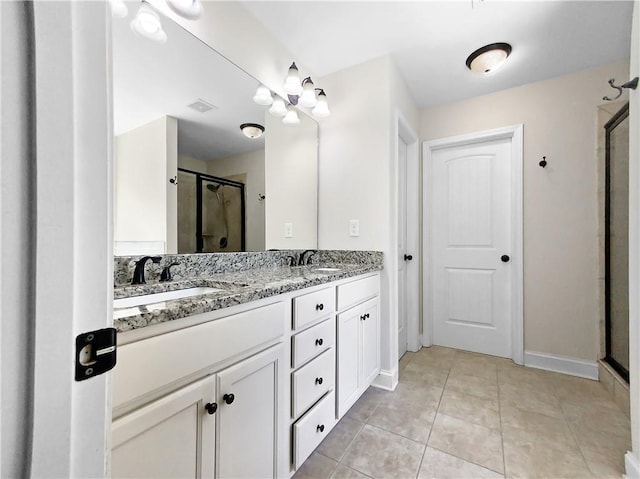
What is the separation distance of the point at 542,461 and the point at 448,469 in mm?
476

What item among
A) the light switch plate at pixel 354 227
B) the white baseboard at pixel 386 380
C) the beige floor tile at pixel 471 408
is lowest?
the beige floor tile at pixel 471 408

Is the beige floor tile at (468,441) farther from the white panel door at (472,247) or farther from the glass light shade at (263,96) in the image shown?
the glass light shade at (263,96)

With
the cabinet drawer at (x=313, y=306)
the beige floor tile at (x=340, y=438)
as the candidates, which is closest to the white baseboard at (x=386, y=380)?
the beige floor tile at (x=340, y=438)

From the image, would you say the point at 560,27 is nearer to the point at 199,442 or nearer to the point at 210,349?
the point at 210,349

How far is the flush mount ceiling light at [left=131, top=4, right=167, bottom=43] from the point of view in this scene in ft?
3.60

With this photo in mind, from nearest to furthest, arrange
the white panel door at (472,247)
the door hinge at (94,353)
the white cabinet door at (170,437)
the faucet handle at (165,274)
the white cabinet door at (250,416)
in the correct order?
1. the door hinge at (94,353)
2. the white cabinet door at (170,437)
3. the white cabinet door at (250,416)
4. the faucet handle at (165,274)
5. the white panel door at (472,247)

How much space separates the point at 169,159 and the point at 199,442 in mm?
1130

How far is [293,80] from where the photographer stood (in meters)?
1.71

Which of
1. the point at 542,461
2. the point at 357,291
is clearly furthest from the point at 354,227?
the point at 542,461

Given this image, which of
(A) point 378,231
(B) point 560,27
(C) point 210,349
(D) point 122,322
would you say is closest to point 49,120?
(D) point 122,322

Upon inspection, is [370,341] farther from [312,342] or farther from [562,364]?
[562,364]

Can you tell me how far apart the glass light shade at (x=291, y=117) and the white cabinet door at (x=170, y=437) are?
1.68 m

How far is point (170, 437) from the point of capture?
0.69 meters

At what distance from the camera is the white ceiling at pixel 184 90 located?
1.08 m
